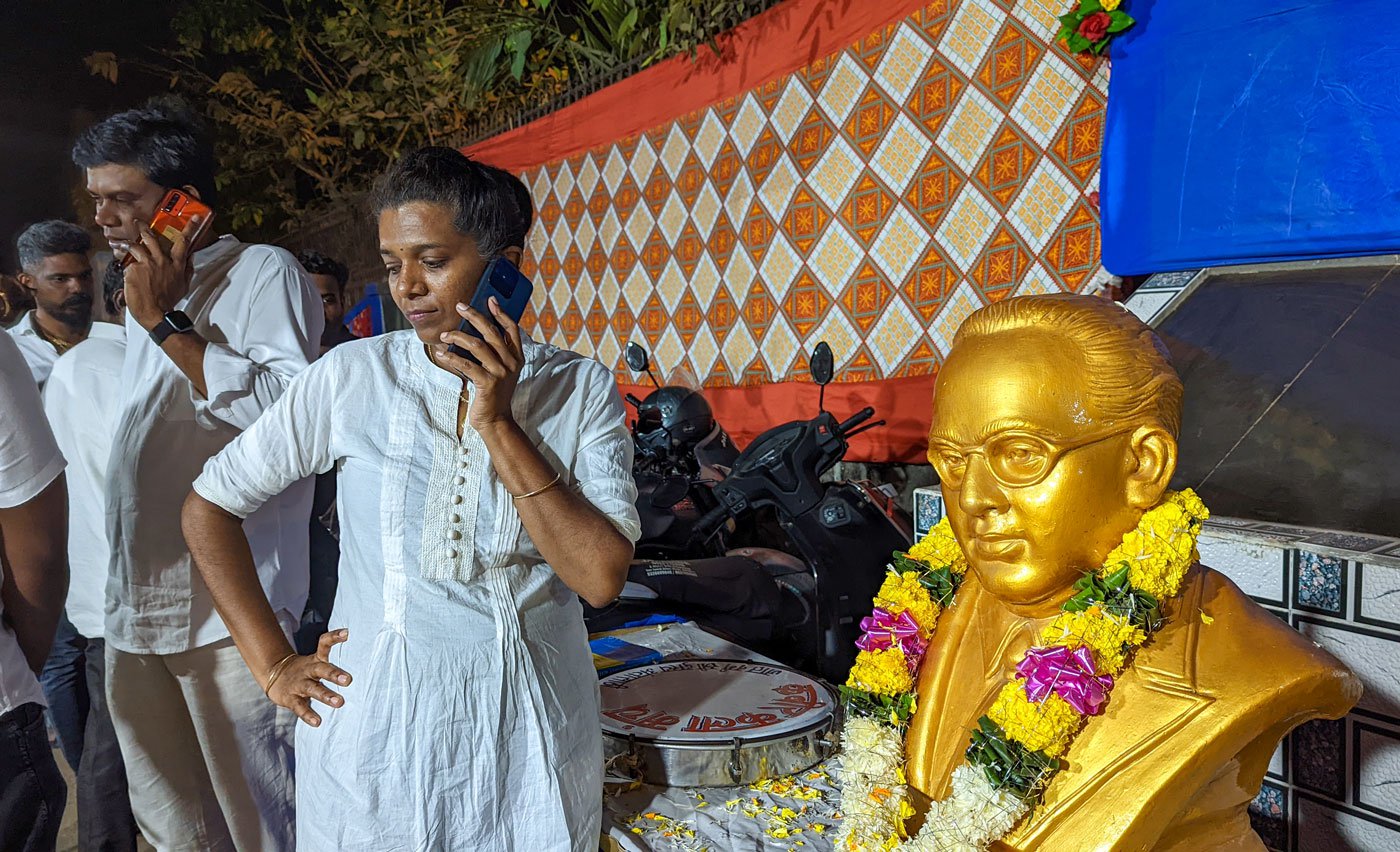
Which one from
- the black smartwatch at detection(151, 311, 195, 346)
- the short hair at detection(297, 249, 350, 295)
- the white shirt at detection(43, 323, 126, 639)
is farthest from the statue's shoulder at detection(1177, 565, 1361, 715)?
the short hair at detection(297, 249, 350, 295)

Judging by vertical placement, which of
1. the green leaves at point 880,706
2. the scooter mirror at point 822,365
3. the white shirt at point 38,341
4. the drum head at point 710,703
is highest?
the white shirt at point 38,341

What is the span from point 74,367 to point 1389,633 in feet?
9.22

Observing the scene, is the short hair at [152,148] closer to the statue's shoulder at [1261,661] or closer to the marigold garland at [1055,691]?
the marigold garland at [1055,691]

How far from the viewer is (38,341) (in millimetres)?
2191

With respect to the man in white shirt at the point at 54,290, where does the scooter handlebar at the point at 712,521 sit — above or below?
below

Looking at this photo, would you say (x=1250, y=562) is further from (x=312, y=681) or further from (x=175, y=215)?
(x=175, y=215)

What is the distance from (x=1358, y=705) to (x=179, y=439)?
244 cm

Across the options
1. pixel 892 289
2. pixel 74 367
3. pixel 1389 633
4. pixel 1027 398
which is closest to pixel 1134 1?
pixel 892 289

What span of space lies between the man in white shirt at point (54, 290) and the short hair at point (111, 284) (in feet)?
0.14

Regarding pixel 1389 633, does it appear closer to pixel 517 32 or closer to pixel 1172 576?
pixel 1172 576

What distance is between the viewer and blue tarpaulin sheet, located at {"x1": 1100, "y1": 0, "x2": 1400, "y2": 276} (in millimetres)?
2355

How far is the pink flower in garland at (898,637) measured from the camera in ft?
4.50

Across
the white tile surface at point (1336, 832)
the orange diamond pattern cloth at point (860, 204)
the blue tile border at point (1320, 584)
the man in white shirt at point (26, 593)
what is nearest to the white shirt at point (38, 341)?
the man in white shirt at point (26, 593)

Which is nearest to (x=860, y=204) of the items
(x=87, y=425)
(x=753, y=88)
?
(x=753, y=88)
